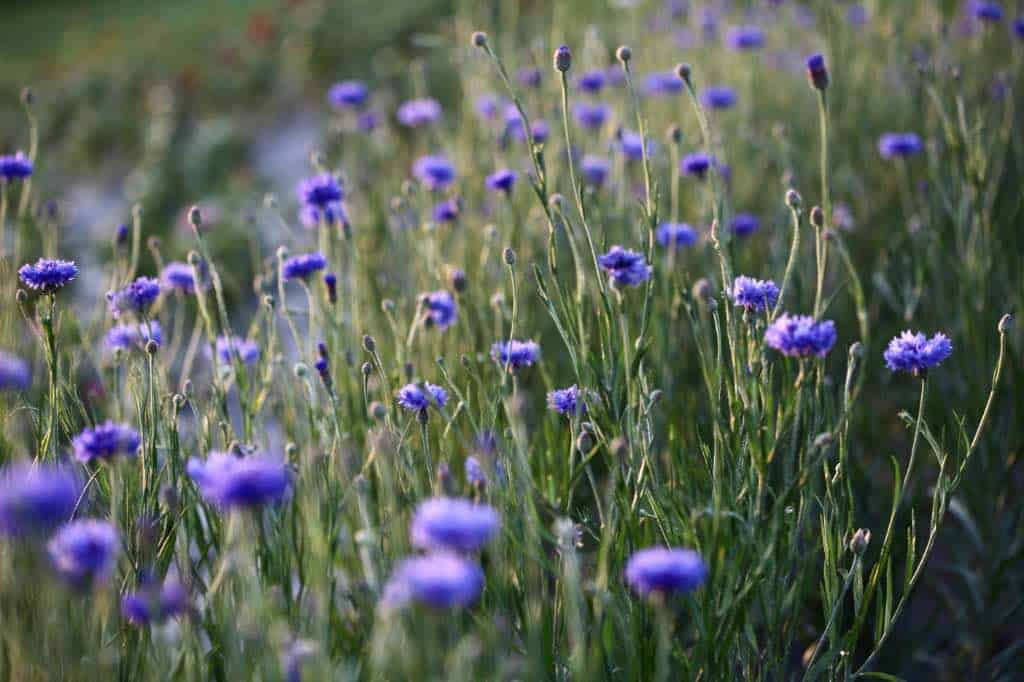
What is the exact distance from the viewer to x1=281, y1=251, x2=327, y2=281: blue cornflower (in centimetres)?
177

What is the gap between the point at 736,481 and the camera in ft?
4.54

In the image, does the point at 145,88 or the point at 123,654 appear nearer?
the point at 123,654

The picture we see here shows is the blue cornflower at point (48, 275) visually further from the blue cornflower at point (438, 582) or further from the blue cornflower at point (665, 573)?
the blue cornflower at point (665, 573)

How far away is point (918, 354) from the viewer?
4.52 ft

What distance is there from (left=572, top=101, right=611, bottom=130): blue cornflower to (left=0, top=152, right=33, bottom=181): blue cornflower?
155 centimetres

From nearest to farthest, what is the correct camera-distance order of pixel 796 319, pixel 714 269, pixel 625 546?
pixel 796 319, pixel 625 546, pixel 714 269

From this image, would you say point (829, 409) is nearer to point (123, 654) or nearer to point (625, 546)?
point (625, 546)

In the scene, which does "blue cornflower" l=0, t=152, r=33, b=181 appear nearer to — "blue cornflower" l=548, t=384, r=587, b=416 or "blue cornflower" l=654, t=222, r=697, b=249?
"blue cornflower" l=548, t=384, r=587, b=416

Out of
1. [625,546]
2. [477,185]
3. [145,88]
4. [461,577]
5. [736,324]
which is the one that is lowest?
[625,546]

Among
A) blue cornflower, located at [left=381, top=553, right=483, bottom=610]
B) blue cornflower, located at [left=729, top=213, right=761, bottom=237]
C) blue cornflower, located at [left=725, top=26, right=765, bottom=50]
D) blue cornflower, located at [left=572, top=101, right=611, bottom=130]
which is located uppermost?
blue cornflower, located at [left=725, top=26, right=765, bottom=50]

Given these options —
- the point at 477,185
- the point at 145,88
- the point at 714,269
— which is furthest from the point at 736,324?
the point at 145,88

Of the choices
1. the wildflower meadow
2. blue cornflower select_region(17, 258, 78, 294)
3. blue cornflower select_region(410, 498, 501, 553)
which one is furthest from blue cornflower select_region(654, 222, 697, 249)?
blue cornflower select_region(410, 498, 501, 553)

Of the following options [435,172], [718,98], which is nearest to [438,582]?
[435,172]

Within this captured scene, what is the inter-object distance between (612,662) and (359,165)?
8.82ft
